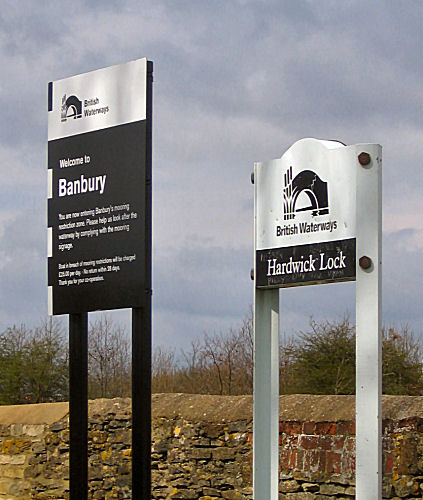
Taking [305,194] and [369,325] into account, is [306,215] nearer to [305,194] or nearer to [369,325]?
[305,194]

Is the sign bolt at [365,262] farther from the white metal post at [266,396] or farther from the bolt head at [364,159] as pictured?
the white metal post at [266,396]

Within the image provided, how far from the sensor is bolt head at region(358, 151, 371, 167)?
7132 millimetres

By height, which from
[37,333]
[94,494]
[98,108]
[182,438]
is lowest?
[94,494]

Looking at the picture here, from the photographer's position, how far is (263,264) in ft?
25.5

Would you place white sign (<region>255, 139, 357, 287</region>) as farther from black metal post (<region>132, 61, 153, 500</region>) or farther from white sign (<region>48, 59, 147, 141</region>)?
white sign (<region>48, 59, 147, 141</region>)

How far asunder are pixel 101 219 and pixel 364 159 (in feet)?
9.16

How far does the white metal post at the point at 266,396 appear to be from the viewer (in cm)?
774


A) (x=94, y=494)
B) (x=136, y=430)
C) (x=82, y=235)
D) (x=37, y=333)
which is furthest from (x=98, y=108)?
(x=37, y=333)

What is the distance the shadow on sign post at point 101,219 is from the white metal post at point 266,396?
3.76 ft

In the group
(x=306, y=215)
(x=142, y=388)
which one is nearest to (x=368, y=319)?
(x=306, y=215)

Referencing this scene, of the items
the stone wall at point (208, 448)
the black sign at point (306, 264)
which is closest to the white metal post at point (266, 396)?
the black sign at point (306, 264)

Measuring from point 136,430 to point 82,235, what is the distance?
184 centimetres

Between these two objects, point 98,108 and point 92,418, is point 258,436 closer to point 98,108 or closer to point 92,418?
point 98,108

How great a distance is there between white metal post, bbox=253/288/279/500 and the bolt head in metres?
1.31
